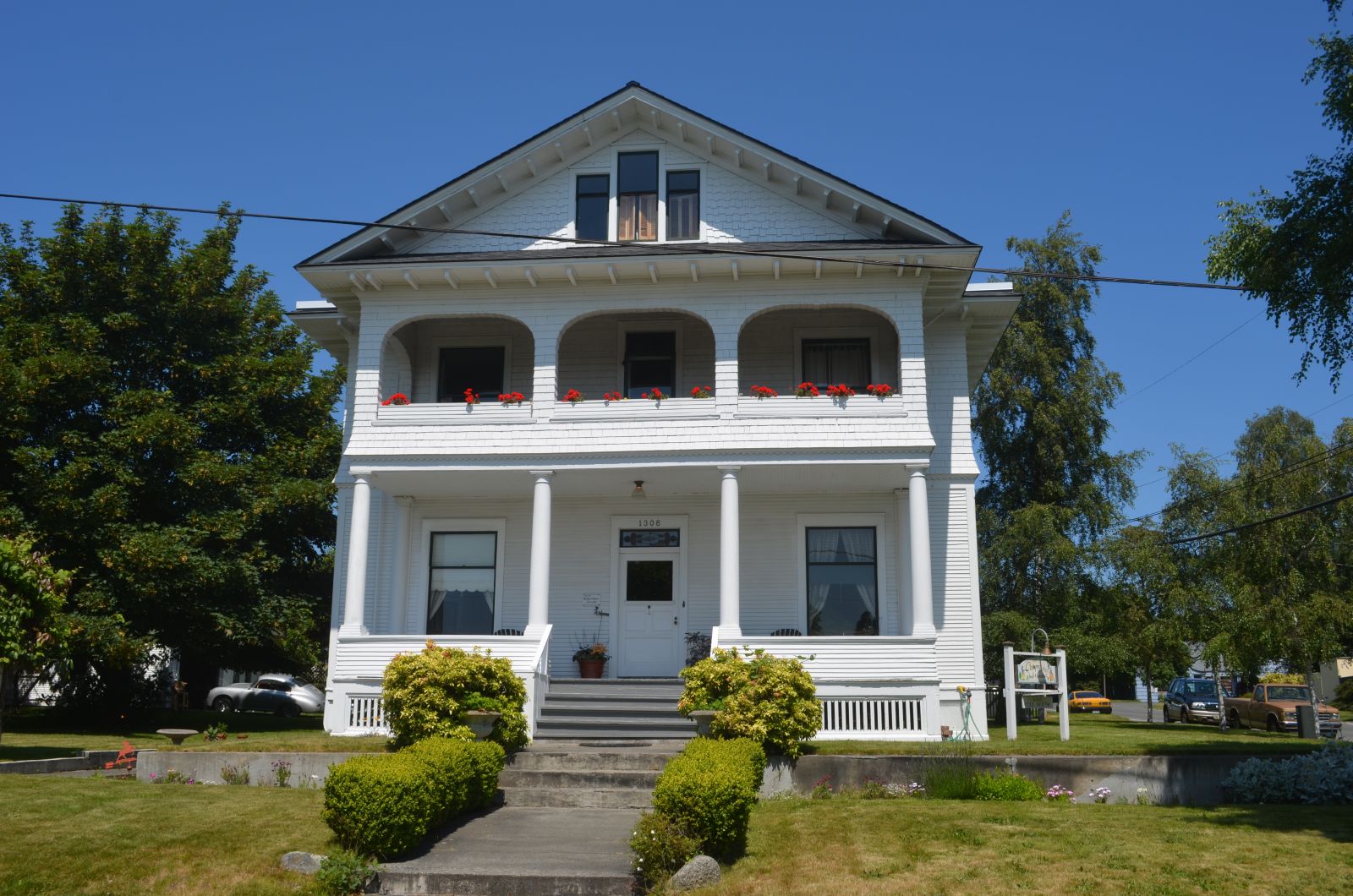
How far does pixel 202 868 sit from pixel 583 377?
39.6 feet

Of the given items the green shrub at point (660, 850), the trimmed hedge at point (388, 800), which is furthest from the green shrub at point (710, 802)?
the trimmed hedge at point (388, 800)

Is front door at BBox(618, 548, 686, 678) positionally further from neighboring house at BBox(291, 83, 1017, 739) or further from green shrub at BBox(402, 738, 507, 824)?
green shrub at BBox(402, 738, 507, 824)

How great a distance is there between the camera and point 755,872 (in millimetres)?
9430

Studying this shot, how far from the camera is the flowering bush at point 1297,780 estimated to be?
12.2m

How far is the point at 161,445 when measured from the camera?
20797 millimetres

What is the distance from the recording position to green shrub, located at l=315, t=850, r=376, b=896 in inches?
357

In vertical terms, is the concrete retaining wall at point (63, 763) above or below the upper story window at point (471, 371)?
below

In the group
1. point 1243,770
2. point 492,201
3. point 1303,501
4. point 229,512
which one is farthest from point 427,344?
point 1303,501

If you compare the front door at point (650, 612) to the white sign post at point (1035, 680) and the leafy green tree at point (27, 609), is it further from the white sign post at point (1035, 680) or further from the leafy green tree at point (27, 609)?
the leafy green tree at point (27, 609)

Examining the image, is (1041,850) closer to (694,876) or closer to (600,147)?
(694,876)

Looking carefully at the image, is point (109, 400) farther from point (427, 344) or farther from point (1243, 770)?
point (1243, 770)

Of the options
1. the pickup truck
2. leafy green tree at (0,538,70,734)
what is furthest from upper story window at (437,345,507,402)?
the pickup truck

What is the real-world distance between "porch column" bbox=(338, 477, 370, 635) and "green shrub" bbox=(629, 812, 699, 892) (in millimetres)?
9426

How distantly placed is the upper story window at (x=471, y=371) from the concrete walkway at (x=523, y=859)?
33.1 ft
